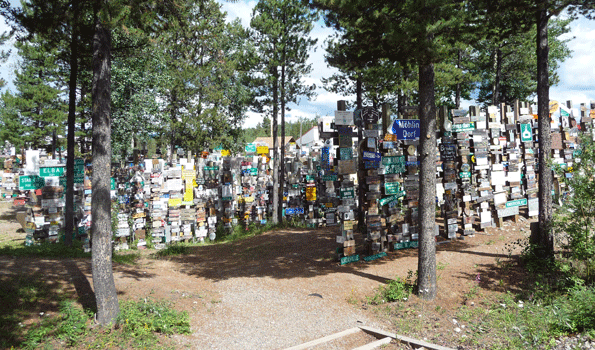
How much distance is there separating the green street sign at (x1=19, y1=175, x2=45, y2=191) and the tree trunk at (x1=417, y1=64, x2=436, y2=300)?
43.1 ft

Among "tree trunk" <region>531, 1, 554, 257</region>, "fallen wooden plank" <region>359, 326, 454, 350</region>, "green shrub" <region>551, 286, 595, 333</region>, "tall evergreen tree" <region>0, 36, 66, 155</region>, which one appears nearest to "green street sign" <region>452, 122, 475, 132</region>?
"tree trunk" <region>531, 1, 554, 257</region>

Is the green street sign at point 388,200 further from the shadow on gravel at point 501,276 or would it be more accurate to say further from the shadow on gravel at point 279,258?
the shadow on gravel at point 501,276

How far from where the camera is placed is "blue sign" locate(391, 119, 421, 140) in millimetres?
9281

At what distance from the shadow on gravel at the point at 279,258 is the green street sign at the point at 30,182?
19.0 ft

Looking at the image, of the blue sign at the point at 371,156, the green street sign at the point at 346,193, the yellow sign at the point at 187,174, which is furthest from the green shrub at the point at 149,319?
the yellow sign at the point at 187,174

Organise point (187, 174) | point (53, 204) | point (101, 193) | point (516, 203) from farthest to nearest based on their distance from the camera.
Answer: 1. point (187, 174)
2. point (53, 204)
3. point (516, 203)
4. point (101, 193)

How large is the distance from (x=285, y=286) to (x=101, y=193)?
4.30 meters

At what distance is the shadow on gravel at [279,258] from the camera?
908cm

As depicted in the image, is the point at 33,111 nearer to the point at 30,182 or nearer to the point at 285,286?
→ the point at 30,182

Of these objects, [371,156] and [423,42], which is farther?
[371,156]

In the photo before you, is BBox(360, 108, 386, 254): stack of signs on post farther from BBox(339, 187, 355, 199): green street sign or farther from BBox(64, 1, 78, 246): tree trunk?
BBox(64, 1, 78, 246): tree trunk

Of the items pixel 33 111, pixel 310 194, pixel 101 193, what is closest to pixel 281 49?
pixel 310 194

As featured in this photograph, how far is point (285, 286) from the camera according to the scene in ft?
26.2

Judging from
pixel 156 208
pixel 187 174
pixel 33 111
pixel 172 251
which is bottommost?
pixel 172 251
